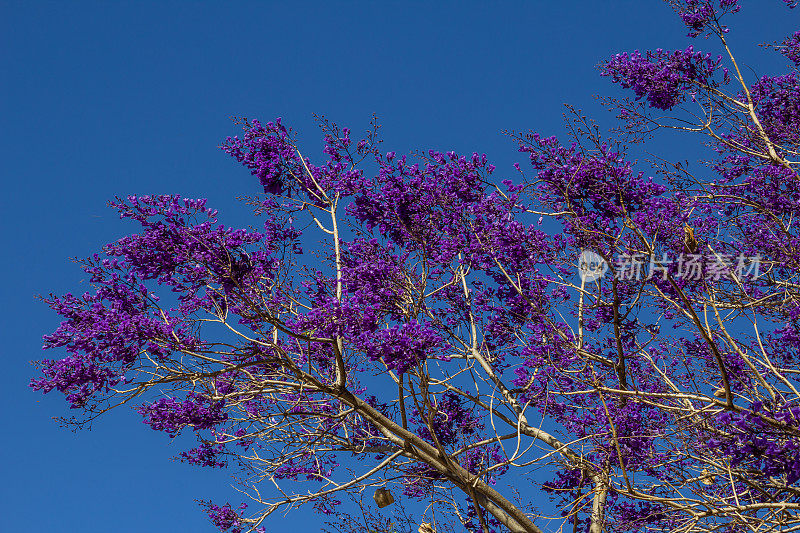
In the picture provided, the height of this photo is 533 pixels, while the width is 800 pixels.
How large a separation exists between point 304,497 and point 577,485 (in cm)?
334

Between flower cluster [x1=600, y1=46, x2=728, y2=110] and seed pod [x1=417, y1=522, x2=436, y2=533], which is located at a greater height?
flower cluster [x1=600, y1=46, x2=728, y2=110]

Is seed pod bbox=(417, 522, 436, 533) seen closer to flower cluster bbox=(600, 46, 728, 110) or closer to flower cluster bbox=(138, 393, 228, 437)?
flower cluster bbox=(138, 393, 228, 437)

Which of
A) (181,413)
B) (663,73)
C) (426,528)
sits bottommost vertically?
(426,528)

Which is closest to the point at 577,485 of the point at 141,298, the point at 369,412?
the point at 369,412

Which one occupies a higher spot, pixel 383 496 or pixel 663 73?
pixel 663 73

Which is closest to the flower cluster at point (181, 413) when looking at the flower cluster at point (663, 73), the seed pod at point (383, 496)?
the seed pod at point (383, 496)

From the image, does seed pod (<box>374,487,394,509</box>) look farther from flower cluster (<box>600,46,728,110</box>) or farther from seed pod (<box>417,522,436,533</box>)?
flower cluster (<box>600,46,728,110</box>)

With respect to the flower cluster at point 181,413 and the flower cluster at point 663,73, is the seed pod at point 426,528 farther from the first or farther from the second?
the flower cluster at point 663,73

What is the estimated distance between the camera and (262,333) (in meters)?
6.45

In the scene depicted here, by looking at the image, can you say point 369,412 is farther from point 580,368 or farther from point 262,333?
point 580,368

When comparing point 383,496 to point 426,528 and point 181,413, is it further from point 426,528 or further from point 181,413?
point 181,413

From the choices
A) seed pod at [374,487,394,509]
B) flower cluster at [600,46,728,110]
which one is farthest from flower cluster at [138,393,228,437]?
flower cluster at [600,46,728,110]

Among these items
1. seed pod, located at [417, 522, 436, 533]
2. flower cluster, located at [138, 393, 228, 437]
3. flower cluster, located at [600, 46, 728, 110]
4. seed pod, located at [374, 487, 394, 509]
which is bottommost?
seed pod, located at [417, 522, 436, 533]

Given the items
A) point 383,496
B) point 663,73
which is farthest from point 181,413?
point 663,73
